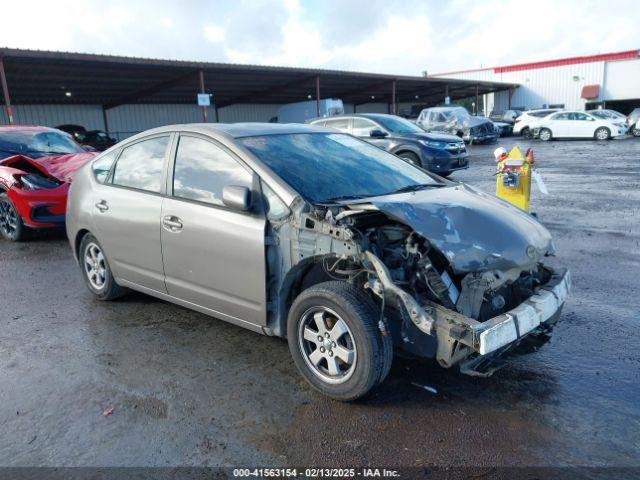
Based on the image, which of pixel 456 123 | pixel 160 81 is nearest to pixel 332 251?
pixel 456 123

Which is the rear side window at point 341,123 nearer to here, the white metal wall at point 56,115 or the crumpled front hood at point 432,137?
the crumpled front hood at point 432,137

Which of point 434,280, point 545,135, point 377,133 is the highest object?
point 377,133

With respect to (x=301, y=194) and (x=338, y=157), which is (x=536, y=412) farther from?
(x=338, y=157)

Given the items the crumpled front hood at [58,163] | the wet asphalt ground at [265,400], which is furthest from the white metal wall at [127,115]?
the wet asphalt ground at [265,400]

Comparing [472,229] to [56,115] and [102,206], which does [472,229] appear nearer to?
[102,206]

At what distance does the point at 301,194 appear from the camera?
3434 mm

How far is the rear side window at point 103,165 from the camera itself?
189 inches

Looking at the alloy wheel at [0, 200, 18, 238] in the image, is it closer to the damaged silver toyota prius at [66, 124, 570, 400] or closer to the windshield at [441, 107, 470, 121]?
the damaged silver toyota prius at [66, 124, 570, 400]

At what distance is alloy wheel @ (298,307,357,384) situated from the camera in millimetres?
3078

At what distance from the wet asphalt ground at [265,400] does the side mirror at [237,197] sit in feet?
3.74

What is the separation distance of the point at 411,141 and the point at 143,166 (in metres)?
9.25

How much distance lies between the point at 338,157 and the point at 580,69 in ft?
159

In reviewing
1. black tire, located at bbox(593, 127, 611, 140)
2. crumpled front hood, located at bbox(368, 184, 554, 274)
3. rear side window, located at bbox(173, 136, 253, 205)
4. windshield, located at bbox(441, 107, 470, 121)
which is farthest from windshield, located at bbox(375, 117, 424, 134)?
black tire, located at bbox(593, 127, 611, 140)

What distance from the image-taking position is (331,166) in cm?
398
